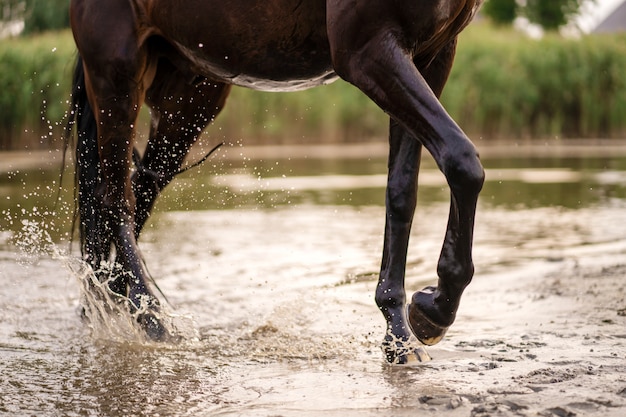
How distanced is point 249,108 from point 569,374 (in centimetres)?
1338

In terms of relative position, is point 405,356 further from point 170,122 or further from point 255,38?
point 170,122

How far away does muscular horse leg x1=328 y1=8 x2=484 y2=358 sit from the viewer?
3129mm

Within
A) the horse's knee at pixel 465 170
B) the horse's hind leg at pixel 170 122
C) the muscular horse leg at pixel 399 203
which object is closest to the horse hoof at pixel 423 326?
the muscular horse leg at pixel 399 203

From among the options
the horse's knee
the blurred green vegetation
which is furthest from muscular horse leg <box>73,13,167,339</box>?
the blurred green vegetation

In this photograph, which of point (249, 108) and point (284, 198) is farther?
point (249, 108)

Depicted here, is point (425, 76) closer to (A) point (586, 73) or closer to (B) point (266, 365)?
(B) point (266, 365)

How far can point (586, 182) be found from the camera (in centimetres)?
1111

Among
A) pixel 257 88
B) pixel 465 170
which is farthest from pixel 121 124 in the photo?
pixel 465 170

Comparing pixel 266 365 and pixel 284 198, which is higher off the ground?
pixel 266 365

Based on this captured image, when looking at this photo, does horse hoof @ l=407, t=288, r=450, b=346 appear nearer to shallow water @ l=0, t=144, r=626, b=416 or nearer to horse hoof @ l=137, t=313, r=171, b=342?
shallow water @ l=0, t=144, r=626, b=416

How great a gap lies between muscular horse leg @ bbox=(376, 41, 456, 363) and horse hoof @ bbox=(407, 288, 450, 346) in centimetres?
22

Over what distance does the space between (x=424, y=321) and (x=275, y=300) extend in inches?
68.3

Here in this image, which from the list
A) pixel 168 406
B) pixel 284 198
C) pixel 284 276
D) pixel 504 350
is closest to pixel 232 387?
pixel 168 406

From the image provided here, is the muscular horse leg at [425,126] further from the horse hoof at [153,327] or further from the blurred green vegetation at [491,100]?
the blurred green vegetation at [491,100]
